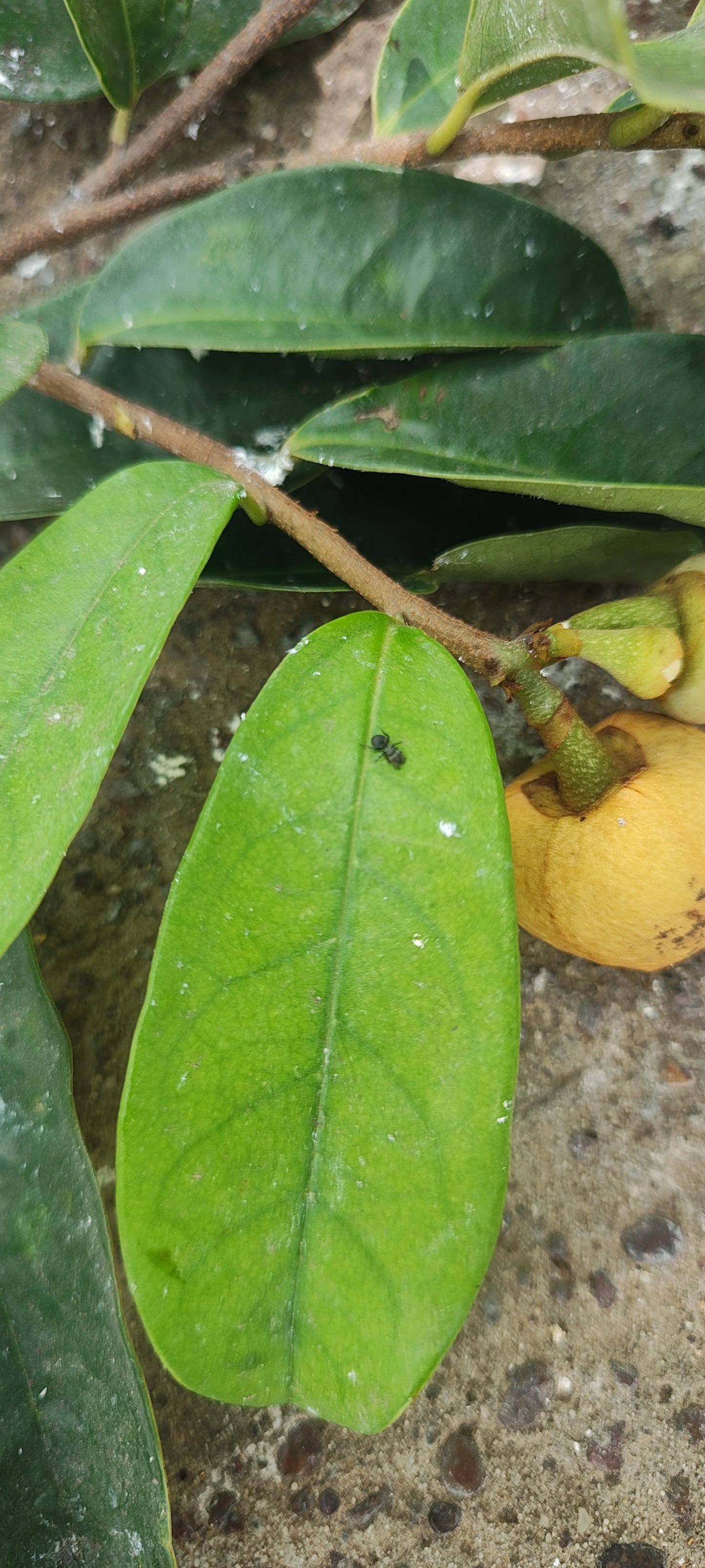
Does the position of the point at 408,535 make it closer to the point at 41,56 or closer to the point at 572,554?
the point at 572,554

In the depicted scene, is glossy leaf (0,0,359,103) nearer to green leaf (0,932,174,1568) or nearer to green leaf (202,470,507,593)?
green leaf (202,470,507,593)

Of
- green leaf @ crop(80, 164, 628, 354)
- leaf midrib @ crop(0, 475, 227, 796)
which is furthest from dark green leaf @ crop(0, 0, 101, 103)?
leaf midrib @ crop(0, 475, 227, 796)

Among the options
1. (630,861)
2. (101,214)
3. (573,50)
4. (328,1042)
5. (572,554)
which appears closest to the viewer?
(573,50)

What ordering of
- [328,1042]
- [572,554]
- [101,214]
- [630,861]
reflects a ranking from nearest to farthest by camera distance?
[328,1042] → [630,861] → [572,554] → [101,214]

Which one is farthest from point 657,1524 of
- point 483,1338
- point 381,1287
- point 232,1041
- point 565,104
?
point 565,104

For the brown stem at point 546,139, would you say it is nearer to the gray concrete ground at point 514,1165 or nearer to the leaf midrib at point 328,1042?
the gray concrete ground at point 514,1165

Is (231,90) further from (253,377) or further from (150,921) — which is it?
(150,921)

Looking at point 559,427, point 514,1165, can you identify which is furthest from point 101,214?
point 514,1165
